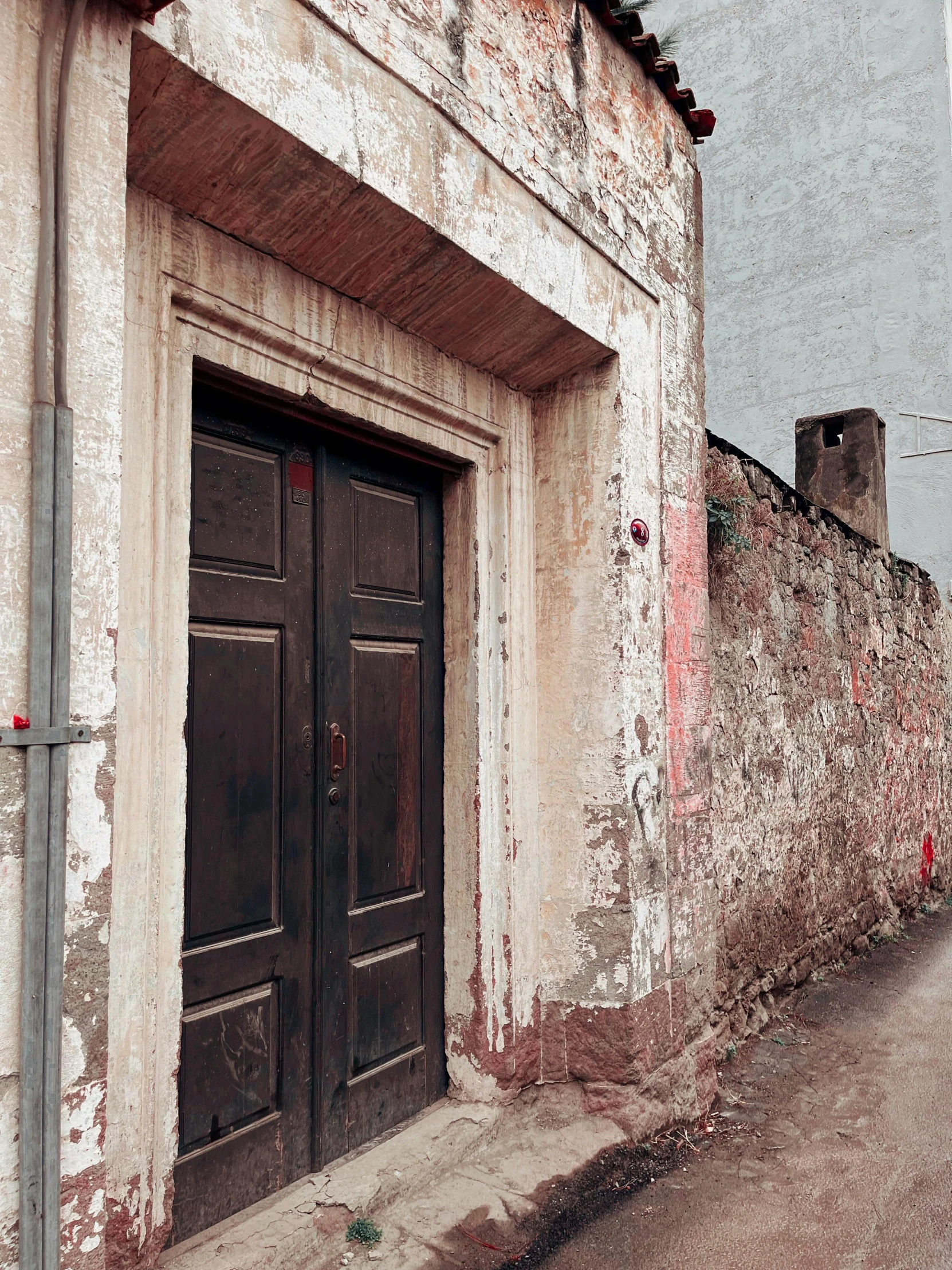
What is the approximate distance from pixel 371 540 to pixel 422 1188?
1873 millimetres

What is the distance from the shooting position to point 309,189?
2232 mm

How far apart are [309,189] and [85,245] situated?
776mm

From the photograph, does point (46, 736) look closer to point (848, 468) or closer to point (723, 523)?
point (723, 523)

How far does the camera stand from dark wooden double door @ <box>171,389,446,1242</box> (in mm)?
2359

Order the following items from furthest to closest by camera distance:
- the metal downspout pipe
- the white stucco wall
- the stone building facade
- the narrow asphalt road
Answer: the white stucco wall → the narrow asphalt road → the stone building facade → the metal downspout pipe

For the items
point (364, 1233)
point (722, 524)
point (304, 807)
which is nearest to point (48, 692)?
point (304, 807)

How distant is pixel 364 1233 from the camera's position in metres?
2.40

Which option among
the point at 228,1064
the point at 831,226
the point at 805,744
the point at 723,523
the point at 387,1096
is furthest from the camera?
the point at 831,226

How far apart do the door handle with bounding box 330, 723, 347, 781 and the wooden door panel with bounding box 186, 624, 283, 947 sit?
19 cm

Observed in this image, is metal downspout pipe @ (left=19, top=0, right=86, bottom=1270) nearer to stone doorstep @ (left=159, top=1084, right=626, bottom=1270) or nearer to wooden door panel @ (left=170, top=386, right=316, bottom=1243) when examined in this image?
wooden door panel @ (left=170, top=386, right=316, bottom=1243)

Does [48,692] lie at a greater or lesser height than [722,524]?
lesser

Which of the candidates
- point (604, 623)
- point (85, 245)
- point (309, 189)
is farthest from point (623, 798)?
point (85, 245)

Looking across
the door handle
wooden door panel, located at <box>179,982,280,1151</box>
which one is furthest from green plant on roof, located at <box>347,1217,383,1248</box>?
the door handle

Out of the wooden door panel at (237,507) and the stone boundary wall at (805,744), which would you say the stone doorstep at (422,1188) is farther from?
the wooden door panel at (237,507)
